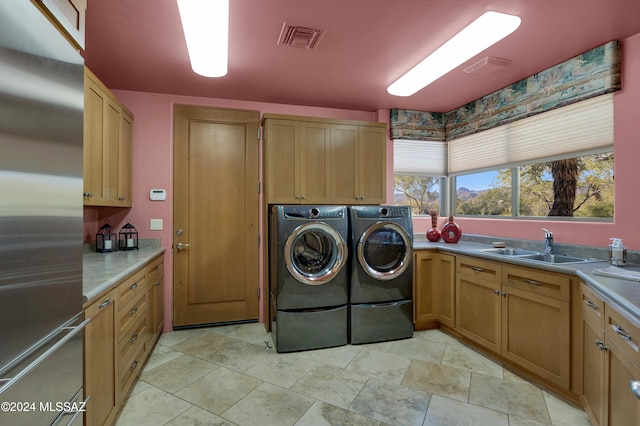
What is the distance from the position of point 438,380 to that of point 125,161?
10.3 feet

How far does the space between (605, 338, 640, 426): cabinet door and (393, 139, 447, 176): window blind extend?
263 cm

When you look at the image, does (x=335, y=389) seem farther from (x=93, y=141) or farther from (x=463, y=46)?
(x=463, y=46)

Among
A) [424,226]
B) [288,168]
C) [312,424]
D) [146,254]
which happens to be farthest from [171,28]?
[424,226]

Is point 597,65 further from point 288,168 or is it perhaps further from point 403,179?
point 288,168

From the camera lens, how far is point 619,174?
2.21m

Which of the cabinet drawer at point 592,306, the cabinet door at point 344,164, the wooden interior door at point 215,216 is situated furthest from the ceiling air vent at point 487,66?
the wooden interior door at point 215,216

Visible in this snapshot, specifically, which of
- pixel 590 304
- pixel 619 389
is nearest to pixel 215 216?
pixel 590 304

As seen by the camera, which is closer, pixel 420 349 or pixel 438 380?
pixel 438 380

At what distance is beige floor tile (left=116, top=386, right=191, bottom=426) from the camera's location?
1.79 m

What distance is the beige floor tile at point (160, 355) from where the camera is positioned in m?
2.45

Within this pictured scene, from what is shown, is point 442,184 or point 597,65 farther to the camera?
point 442,184

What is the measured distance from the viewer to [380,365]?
8.11ft

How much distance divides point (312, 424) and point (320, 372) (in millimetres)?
590

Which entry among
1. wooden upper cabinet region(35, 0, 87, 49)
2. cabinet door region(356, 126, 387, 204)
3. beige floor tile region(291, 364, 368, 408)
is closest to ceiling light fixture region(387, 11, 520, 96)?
cabinet door region(356, 126, 387, 204)
